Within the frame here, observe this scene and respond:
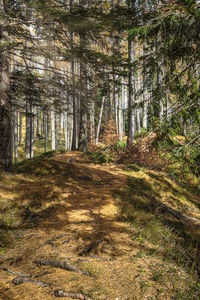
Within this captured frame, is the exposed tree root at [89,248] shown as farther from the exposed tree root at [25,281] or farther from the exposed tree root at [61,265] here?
the exposed tree root at [25,281]

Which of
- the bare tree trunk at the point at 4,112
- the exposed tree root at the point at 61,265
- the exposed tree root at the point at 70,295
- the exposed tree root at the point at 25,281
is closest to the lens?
the exposed tree root at the point at 70,295

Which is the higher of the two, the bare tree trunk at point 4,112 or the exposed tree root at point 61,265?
the bare tree trunk at point 4,112

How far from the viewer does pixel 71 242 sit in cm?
362

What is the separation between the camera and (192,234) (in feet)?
17.3

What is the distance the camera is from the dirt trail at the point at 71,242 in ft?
7.83

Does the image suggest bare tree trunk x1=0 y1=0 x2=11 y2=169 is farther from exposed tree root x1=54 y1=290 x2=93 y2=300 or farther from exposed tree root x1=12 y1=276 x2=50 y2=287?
exposed tree root x1=54 y1=290 x2=93 y2=300

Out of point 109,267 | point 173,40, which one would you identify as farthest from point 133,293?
point 173,40

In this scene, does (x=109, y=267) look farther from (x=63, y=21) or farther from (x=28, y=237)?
(x=63, y=21)

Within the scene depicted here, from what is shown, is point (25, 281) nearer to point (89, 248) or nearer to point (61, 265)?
point (61, 265)

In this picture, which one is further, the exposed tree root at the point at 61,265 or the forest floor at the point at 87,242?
the exposed tree root at the point at 61,265

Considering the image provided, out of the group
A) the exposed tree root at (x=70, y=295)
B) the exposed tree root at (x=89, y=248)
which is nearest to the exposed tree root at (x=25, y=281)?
the exposed tree root at (x=70, y=295)

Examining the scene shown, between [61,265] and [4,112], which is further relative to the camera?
[4,112]

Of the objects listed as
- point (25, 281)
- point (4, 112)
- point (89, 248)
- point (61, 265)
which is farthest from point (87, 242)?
point (4, 112)

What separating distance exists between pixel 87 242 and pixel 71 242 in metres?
0.31
